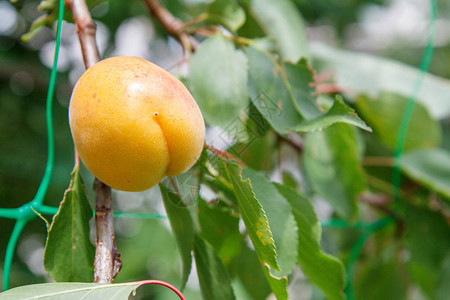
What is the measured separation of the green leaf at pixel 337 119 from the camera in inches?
13.0

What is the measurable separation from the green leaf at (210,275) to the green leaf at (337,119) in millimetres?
145

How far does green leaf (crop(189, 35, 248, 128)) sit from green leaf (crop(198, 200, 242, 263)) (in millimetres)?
89

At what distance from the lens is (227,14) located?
58 centimetres

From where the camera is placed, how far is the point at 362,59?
0.85m

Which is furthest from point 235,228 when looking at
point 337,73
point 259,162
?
point 337,73

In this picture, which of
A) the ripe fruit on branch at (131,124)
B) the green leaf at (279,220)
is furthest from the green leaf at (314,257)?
the ripe fruit on branch at (131,124)

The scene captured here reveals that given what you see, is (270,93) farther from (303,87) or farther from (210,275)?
(210,275)

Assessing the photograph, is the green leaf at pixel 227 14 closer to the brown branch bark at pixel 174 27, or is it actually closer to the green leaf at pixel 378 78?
the brown branch bark at pixel 174 27

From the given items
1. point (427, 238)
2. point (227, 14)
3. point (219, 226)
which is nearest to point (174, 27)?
point (227, 14)

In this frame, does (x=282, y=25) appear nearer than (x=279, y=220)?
No

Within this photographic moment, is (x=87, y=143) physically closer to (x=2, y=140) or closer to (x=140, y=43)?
(x=2, y=140)

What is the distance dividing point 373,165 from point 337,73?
0.69 feet

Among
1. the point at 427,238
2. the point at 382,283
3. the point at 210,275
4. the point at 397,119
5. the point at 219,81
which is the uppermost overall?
the point at 219,81

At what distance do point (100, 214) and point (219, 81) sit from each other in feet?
0.66
